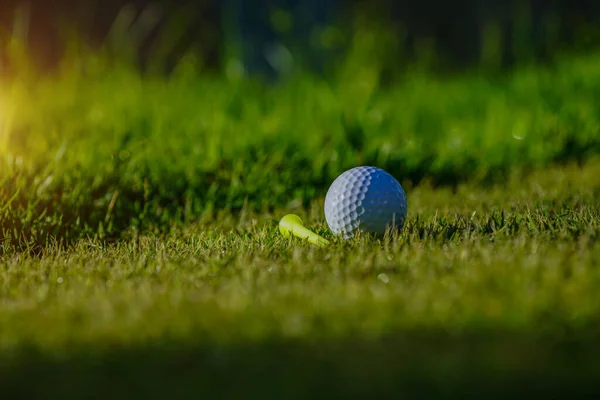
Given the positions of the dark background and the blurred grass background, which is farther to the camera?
the dark background

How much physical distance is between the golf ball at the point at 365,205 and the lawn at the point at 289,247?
0.15 m

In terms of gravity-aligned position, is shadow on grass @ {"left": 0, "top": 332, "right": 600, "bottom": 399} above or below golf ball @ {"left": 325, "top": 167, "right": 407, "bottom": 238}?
below

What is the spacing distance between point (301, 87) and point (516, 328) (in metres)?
4.95

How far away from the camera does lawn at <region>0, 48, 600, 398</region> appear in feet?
6.32

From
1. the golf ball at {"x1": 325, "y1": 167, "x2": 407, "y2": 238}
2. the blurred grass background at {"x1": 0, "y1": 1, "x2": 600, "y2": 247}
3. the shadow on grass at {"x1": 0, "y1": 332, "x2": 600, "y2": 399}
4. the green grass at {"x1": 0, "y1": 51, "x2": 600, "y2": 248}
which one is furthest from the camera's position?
the blurred grass background at {"x1": 0, "y1": 1, "x2": 600, "y2": 247}

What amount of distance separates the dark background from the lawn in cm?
132

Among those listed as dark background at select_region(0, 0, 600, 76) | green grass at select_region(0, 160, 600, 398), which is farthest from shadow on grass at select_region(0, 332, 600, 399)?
dark background at select_region(0, 0, 600, 76)

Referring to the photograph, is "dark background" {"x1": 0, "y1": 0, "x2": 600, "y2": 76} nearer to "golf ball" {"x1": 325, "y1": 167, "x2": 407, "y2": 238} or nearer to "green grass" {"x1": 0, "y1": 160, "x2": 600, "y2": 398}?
"golf ball" {"x1": 325, "y1": 167, "x2": 407, "y2": 238}

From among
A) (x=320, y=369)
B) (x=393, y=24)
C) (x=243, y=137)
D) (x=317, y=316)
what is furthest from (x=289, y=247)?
(x=393, y=24)

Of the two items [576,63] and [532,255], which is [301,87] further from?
[532,255]

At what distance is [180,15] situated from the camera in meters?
8.45

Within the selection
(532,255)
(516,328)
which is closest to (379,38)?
(532,255)

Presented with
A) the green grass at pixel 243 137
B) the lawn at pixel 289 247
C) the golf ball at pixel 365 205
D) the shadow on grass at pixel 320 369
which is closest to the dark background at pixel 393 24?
the green grass at pixel 243 137

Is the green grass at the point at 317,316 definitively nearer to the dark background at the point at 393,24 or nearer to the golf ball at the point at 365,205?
the golf ball at the point at 365,205
